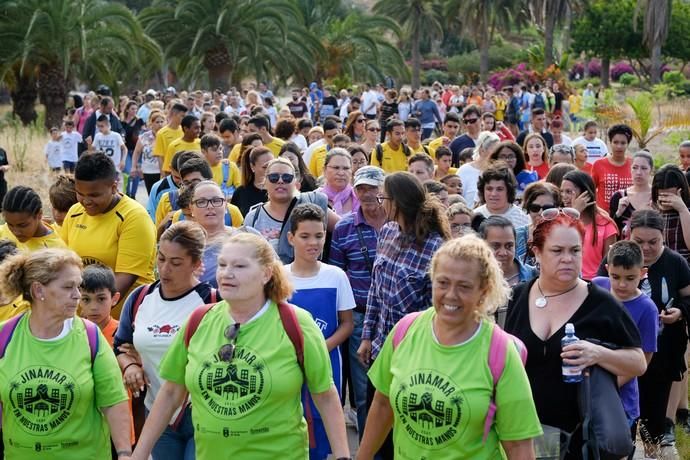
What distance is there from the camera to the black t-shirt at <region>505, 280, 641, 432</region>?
15.6 ft

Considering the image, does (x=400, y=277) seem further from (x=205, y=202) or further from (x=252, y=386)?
(x=252, y=386)

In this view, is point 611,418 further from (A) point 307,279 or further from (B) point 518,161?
(B) point 518,161

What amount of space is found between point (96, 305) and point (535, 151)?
6703 mm

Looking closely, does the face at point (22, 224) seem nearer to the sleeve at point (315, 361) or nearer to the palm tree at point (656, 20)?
the sleeve at point (315, 361)

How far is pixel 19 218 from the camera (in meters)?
6.46

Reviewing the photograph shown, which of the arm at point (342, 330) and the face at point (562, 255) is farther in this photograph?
the arm at point (342, 330)

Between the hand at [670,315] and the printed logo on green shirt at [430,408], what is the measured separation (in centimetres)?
340

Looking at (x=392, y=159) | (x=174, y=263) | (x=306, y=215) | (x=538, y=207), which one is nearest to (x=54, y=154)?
(x=392, y=159)

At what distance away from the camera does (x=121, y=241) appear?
6.66m

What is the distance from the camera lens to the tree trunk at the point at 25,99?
31.9 meters

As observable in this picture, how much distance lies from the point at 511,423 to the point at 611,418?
645 mm

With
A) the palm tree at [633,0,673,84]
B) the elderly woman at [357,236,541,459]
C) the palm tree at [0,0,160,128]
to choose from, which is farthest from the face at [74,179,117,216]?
the palm tree at [633,0,673,84]

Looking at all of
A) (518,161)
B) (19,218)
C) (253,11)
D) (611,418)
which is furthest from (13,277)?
(253,11)

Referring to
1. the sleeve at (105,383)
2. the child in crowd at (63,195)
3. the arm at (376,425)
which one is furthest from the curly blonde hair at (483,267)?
the child in crowd at (63,195)
